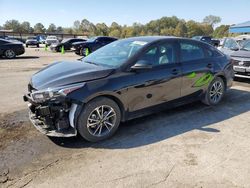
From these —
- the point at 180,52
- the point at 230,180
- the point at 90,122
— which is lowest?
the point at 230,180

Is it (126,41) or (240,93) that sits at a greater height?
(126,41)

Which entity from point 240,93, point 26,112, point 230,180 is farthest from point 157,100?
point 240,93

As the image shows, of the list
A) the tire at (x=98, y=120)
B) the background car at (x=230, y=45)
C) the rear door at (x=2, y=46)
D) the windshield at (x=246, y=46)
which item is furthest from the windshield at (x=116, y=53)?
the rear door at (x=2, y=46)

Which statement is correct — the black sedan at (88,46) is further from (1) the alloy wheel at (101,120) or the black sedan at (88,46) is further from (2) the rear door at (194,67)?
(1) the alloy wheel at (101,120)

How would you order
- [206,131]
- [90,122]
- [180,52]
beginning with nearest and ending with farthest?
[90,122] → [206,131] → [180,52]

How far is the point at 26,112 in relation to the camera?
5828 mm

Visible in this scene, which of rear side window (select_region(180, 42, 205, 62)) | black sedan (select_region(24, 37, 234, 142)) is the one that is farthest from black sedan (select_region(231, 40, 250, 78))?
rear side window (select_region(180, 42, 205, 62))

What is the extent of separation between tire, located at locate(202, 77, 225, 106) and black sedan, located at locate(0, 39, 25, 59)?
15.2 meters

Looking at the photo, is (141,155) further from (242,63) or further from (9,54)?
(9,54)

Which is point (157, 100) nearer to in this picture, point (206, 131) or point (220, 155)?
point (206, 131)

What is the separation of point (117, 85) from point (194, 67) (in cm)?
206

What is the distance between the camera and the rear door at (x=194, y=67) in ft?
18.1

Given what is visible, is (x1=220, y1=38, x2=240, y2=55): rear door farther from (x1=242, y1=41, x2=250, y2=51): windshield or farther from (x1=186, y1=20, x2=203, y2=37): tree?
(x1=186, y1=20, x2=203, y2=37): tree

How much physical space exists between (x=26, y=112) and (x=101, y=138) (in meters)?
2.27
